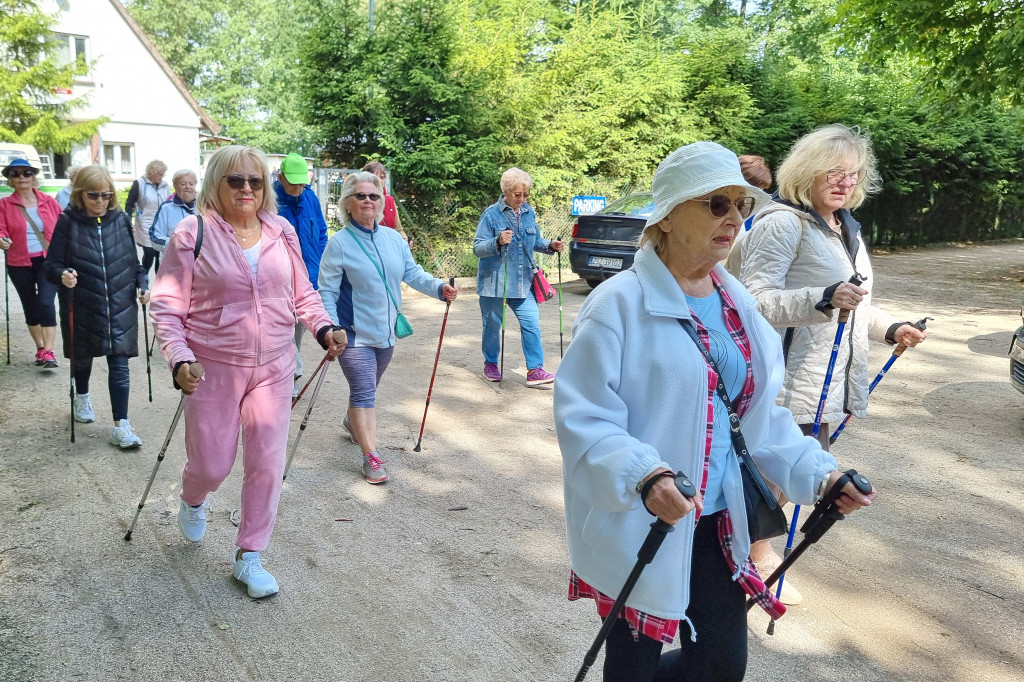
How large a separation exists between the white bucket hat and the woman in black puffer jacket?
493cm

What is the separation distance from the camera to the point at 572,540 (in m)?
2.42

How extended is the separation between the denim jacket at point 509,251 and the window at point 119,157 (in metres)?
34.1

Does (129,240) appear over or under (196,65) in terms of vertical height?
under

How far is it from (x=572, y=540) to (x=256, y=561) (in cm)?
229

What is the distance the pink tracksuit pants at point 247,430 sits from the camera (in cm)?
403

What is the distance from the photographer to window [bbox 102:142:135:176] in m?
37.8

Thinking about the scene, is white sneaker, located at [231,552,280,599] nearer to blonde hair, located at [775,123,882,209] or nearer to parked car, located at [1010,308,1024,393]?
blonde hair, located at [775,123,882,209]

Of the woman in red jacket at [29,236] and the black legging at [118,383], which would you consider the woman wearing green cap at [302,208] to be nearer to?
the black legging at [118,383]

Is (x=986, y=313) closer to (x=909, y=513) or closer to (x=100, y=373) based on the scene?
(x=909, y=513)

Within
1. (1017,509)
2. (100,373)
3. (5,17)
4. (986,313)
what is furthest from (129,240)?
(5,17)

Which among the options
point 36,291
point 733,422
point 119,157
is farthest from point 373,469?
point 119,157

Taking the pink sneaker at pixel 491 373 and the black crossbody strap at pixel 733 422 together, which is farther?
the pink sneaker at pixel 491 373

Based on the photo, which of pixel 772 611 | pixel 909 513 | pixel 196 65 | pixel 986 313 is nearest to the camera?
pixel 772 611

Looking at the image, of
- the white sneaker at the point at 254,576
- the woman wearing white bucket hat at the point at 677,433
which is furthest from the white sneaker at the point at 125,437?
the woman wearing white bucket hat at the point at 677,433
